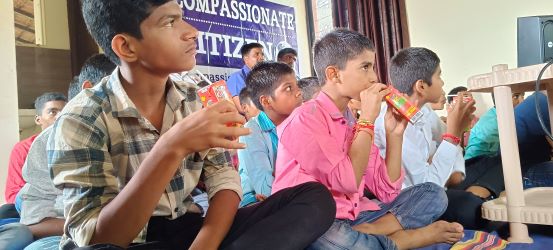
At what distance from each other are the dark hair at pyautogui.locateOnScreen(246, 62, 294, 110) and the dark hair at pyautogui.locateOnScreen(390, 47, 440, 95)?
1.31 feet

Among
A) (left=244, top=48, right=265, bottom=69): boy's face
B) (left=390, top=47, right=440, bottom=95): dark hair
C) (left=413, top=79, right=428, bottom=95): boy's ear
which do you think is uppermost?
(left=244, top=48, right=265, bottom=69): boy's face

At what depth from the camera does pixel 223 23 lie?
297cm

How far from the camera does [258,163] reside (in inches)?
63.3

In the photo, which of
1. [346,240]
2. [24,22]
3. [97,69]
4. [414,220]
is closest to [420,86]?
[414,220]

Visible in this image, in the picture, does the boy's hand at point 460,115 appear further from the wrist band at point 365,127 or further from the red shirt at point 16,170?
the red shirt at point 16,170

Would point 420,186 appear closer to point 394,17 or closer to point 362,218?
point 362,218

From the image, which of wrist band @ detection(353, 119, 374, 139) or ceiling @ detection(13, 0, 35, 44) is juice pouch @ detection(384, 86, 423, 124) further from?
ceiling @ detection(13, 0, 35, 44)

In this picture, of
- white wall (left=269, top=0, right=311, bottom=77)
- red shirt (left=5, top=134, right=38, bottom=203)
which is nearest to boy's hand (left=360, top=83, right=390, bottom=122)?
red shirt (left=5, top=134, right=38, bottom=203)

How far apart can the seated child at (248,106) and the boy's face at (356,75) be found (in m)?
0.71

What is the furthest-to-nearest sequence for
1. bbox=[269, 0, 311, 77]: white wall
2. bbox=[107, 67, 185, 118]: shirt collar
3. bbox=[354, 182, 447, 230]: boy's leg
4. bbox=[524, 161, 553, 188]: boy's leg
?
bbox=[269, 0, 311, 77]: white wall → bbox=[524, 161, 553, 188]: boy's leg → bbox=[354, 182, 447, 230]: boy's leg → bbox=[107, 67, 185, 118]: shirt collar

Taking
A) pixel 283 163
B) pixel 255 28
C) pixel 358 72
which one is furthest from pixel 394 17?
pixel 283 163

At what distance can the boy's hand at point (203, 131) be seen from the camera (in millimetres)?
707

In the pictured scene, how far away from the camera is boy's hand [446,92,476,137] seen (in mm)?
1485

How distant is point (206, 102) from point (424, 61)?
3.73ft
